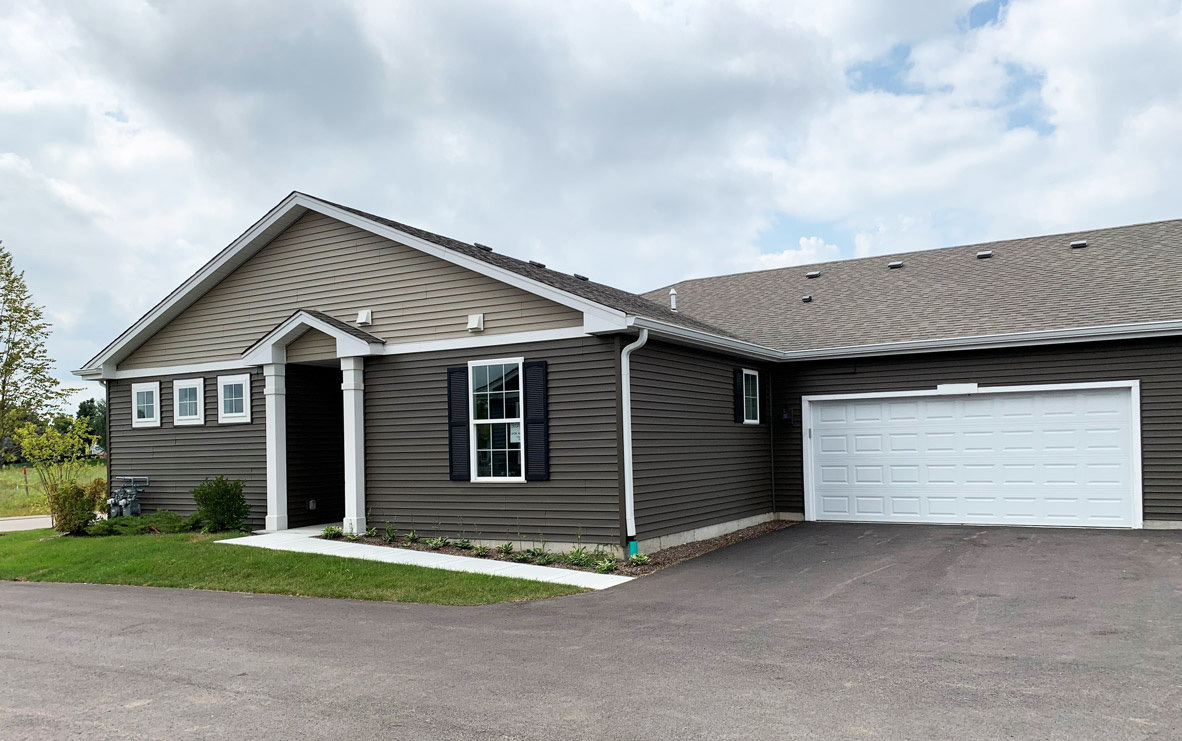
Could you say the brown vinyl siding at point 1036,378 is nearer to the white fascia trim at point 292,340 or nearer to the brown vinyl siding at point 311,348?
the white fascia trim at point 292,340

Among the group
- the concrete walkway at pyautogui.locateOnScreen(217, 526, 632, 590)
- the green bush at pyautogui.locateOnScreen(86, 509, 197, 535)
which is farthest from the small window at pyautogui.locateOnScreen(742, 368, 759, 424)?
the green bush at pyautogui.locateOnScreen(86, 509, 197, 535)

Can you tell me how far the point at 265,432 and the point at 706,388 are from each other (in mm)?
7040

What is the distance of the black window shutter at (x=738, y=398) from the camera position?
13891 millimetres

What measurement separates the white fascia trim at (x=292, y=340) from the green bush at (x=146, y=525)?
2.79m

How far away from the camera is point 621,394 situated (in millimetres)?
10688

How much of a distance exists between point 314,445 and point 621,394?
6.28m

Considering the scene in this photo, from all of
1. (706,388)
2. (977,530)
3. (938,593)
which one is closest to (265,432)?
(706,388)

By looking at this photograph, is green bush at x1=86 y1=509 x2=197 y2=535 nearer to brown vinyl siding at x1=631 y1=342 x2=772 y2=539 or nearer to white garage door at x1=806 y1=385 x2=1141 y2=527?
brown vinyl siding at x1=631 y1=342 x2=772 y2=539

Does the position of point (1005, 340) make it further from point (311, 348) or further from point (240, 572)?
point (240, 572)

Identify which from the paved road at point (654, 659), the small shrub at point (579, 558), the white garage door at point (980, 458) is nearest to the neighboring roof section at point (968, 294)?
the white garage door at point (980, 458)

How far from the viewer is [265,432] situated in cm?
1393

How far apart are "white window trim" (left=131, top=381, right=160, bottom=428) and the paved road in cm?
554

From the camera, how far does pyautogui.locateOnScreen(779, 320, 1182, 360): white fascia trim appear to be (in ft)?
40.4

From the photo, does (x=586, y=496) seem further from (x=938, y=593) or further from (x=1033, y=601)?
(x=1033, y=601)
